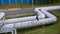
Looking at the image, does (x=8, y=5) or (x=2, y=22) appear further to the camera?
(x=8, y=5)

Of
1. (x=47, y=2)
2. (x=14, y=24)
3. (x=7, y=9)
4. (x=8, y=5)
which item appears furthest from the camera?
(x=47, y=2)

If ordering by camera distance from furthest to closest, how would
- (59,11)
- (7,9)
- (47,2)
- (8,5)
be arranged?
1. (47,2)
2. (8,5)
3. (7,9)
4. (59,11)

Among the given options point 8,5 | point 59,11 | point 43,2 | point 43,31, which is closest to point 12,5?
point 8,5

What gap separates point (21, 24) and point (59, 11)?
2734 millimetres

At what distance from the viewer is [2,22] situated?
3865mm

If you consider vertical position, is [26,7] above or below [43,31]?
above

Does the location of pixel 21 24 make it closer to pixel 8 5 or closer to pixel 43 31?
pixel 43 31

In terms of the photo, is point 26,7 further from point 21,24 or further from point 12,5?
point 21,24

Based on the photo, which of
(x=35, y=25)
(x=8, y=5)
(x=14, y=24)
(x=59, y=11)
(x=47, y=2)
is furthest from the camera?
(x=47, y=2)

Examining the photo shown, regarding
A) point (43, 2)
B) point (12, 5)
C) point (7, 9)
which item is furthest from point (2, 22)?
point (43, 2)

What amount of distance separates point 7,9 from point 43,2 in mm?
2042

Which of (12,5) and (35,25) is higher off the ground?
(12,5)

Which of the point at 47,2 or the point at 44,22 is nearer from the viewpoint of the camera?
the point at 44,22

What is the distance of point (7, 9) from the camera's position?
21.6 feet
